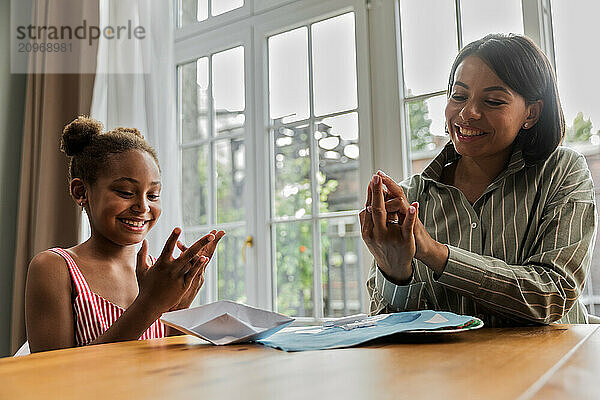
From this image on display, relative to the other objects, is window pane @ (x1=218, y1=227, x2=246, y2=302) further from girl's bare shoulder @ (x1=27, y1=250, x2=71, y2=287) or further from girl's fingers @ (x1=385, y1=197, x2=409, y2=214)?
girl's fingers @ (x1=385, y1=197, x2=409, y2=214)

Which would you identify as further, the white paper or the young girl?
the young girl

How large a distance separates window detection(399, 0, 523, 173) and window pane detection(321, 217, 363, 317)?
479mm

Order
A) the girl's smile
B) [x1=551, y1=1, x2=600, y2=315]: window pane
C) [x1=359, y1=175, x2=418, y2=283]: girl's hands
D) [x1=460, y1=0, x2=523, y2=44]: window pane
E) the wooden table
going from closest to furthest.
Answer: the wooden table
[x1=359, y1=175, x2=418, y2=283]: girl's hands
the girl's smile
[x1=551, y1=1, x2=600, y2=315]: window pane
[x1=460, y1=0, x2=523, y2=44]: window pane

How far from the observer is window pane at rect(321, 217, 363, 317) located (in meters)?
2.64

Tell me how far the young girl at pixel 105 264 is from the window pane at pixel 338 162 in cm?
109

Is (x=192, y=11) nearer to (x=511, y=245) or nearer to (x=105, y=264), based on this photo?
(x=105, y=264)

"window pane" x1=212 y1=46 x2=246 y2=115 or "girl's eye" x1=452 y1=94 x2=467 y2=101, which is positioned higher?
"window pane" x1=212 y1=46 x2=246 y2=115

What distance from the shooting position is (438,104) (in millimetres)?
2238

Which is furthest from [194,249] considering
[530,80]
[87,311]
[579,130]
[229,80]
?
[229,80]

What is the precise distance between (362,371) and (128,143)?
107cm

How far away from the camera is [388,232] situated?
1.04 metres

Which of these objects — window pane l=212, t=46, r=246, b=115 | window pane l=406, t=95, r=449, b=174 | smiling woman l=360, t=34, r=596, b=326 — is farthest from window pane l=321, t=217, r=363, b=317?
smiling woman l=360, t=34, r=596, b=326

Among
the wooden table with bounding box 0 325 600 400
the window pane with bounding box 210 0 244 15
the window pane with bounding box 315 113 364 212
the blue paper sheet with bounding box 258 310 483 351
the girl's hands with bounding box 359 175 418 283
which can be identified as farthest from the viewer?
the window pane with bounding box 210 0 244 15

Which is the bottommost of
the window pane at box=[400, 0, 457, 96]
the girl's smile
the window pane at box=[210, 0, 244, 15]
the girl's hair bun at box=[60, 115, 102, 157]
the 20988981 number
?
the girl's smile
